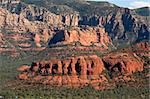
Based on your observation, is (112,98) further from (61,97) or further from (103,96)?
(61,97)

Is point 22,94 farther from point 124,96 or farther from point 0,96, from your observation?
point 124,96

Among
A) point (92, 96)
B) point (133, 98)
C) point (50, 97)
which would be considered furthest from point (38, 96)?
point (133, 98)

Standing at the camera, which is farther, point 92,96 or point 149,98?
point 92,96

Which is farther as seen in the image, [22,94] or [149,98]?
[22,94]

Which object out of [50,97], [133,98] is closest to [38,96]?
[50,97]

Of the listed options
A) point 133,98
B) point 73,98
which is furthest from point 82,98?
point 133,98

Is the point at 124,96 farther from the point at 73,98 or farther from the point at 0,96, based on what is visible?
the point at 0,96
